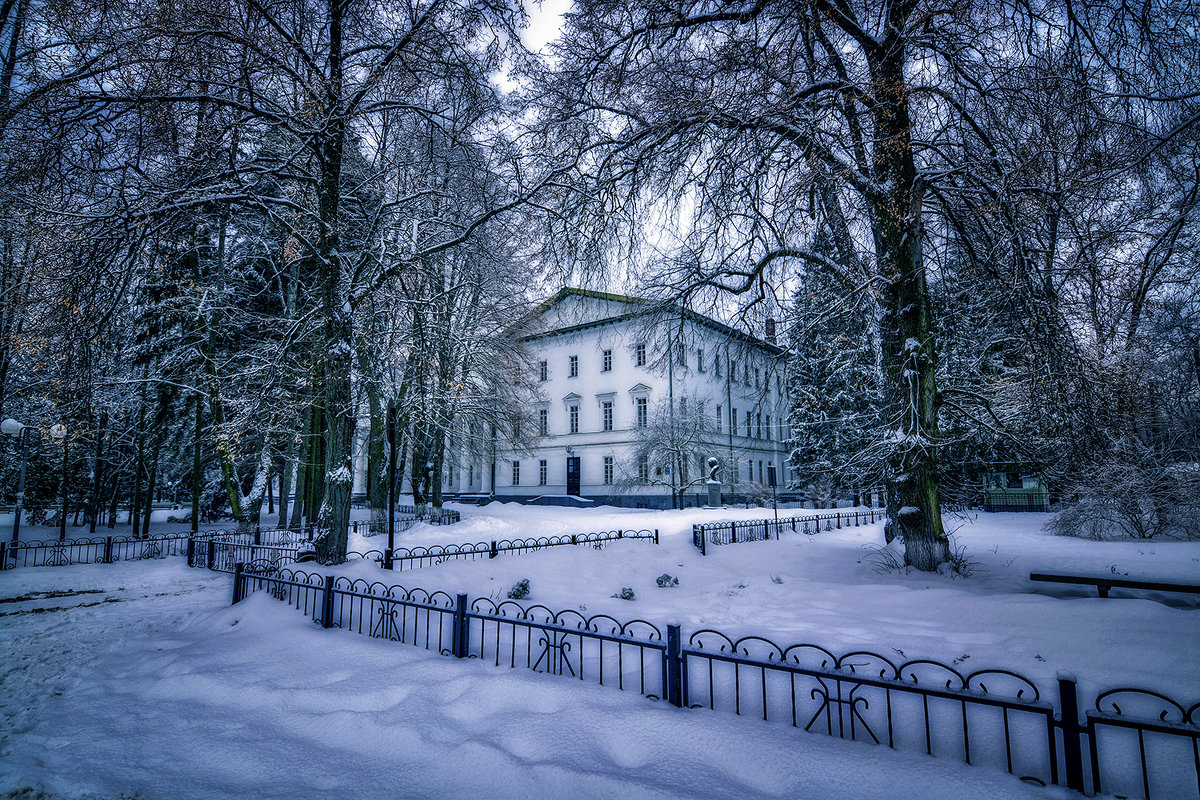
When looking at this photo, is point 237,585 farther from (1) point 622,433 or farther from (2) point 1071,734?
(1) point 622,433

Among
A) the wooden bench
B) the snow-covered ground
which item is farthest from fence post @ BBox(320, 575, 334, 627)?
the wooden bench

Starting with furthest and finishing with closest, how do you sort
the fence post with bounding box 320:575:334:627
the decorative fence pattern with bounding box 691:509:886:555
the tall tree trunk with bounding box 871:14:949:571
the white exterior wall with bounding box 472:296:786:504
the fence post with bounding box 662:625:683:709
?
the white exterior wall with bounding box 472:296:786:504 < the decorative fence pattern with bounding box 691:509:886:555 < the tall tree trunk with bounding box 871:14:949:571 < the fence post with bounding box 320:575:334:627 < the fence post with bounding box 662:625:683:709

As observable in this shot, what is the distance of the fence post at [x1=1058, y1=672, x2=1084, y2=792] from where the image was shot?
303 cm

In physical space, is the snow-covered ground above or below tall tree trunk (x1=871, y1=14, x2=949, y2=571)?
below

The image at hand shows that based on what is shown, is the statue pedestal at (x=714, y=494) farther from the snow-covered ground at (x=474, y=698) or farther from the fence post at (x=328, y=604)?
the fence post at (x=328, y=604)

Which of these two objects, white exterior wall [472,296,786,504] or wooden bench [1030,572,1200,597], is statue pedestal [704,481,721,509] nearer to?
white exterior wall [472,296,786,504]

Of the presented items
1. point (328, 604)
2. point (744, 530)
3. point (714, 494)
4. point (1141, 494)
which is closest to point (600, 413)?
point (714, 494)

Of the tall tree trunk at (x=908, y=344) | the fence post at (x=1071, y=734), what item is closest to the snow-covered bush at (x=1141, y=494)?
the tall tree trunk at (x=908, y=344)

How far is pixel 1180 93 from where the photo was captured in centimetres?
670

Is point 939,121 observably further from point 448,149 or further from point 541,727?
point 541,727

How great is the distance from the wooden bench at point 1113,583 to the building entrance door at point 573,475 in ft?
107

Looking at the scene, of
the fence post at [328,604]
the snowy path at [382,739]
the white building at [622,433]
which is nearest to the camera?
the snowy path at [382,739]

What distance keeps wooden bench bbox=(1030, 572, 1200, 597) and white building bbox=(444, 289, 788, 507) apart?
21437mm

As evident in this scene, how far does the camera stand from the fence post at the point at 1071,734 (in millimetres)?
3025
